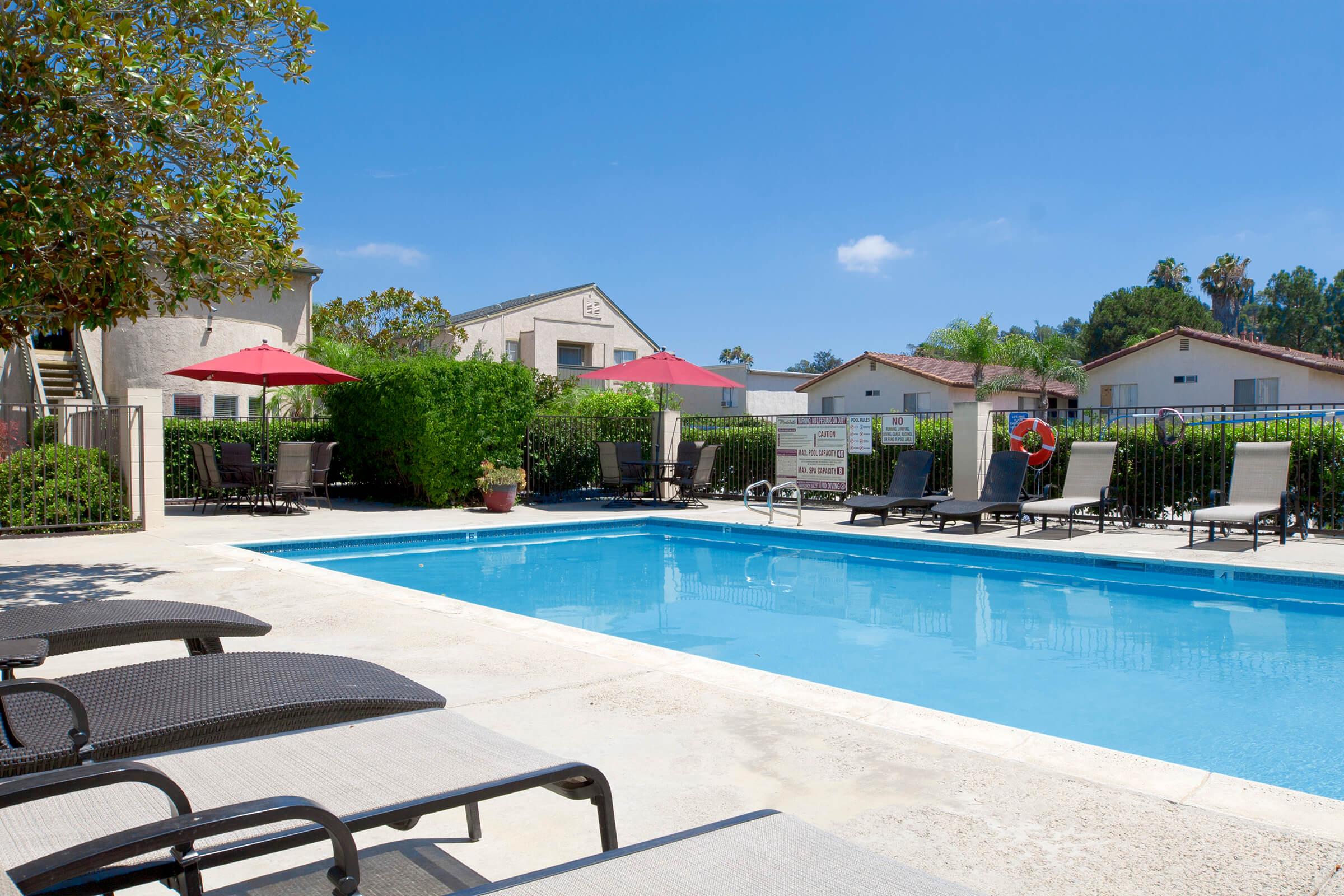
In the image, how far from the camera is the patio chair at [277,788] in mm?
1543

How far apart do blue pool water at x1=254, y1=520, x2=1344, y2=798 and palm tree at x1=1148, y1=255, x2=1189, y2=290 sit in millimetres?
67950

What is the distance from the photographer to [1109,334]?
188 ft

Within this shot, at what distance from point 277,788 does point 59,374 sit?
25589mm

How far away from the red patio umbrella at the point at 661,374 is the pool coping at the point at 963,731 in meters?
8.63

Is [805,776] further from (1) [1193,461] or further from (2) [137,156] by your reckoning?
(1) [1193,461]

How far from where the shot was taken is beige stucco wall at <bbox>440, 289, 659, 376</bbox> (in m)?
40.7

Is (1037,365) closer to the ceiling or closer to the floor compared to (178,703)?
closer to the ceiling

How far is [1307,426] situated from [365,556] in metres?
12.3

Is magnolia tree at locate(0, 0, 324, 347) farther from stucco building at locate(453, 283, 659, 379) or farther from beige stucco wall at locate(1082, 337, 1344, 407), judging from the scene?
stucco building at locate(453, 283, 659, 379)

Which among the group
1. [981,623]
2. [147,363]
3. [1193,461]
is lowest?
[981,623]

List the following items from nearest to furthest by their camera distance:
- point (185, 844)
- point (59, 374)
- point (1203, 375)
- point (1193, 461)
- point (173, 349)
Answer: point (185, 844)
point (1193, 461)
point (173, 349)
point (59, 374)
point (1203, 375)

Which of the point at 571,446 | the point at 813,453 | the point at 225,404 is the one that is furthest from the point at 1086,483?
the point at 225,404

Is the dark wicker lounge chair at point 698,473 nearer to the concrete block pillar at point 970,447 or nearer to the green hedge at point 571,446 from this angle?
the green hedge at point 571,446

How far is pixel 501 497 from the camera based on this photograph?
583 inches
